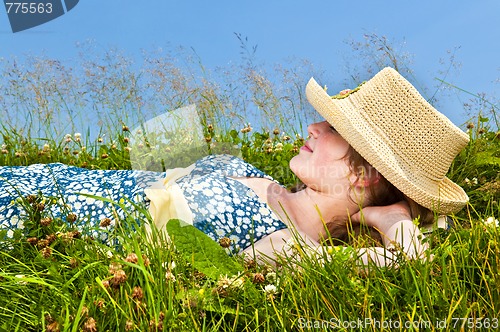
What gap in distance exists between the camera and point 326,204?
423 centimetres

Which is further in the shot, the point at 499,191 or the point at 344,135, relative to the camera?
the point at 499,191

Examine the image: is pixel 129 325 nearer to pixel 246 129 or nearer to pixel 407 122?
pixel 407 122

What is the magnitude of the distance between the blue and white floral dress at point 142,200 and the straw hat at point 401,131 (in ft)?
2.37

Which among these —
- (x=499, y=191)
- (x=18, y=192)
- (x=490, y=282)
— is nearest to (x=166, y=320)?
(x=490, y=282)

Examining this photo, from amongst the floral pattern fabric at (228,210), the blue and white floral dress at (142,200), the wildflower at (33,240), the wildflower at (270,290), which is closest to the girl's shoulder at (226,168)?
the blue and white floral dress at (142,200)

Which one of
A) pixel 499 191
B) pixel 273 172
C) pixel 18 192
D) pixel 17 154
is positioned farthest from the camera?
pixel 17 154

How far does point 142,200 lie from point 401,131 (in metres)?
1.58

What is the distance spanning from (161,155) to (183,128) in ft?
1.83

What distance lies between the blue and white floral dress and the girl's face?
323 millimetres

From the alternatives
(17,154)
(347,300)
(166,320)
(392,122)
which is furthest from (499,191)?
(17,154)

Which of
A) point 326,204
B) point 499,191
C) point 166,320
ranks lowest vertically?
point 499,191

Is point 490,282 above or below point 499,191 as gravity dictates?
above

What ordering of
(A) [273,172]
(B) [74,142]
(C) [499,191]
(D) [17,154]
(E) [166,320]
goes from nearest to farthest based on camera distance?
1. (E) [166,320]
2. (C) [499,191]
3. (A) [273,172]
4. (D) [17,154]
5. (B) [74,142]

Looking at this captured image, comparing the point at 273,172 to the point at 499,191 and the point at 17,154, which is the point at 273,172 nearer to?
the point at 499,191
